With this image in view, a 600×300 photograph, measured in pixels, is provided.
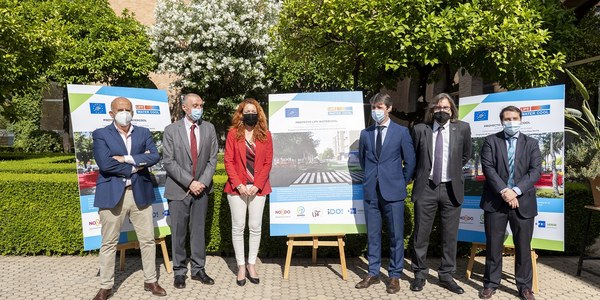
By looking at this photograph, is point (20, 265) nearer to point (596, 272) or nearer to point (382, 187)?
point (382, 187)

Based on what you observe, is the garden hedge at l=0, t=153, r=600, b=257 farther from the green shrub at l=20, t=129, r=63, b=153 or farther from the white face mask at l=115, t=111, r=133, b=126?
the green shrub at l=20, t=129, r=63, b=153

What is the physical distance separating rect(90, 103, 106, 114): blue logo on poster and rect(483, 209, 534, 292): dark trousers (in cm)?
458

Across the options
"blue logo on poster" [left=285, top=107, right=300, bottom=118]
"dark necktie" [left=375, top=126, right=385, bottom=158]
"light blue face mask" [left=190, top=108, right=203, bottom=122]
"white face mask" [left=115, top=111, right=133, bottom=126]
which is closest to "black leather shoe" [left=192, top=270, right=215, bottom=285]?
"light blue face mask" [left=190, top=108, right=203, bottom=122]

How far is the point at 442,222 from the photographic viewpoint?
4906mm

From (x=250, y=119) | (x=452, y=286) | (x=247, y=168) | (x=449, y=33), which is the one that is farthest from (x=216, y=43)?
(x=452, y=286)

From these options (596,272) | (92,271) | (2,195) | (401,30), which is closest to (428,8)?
(401,30)

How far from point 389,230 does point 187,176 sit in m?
2.34

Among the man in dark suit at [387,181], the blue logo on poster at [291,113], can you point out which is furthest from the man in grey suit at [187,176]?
the man in dark suit at [387,181]

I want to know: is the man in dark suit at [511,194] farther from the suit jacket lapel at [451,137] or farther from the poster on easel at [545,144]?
the poster on easel at [545,144]

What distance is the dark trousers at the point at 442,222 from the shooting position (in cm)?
481

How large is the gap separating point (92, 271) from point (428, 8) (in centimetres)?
616

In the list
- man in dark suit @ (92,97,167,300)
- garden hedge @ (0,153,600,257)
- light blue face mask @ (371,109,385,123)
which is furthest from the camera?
garden hedge @ (0,153,600,257)

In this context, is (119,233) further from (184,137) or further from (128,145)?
(184,137)

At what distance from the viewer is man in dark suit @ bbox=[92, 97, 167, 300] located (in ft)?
14.6
